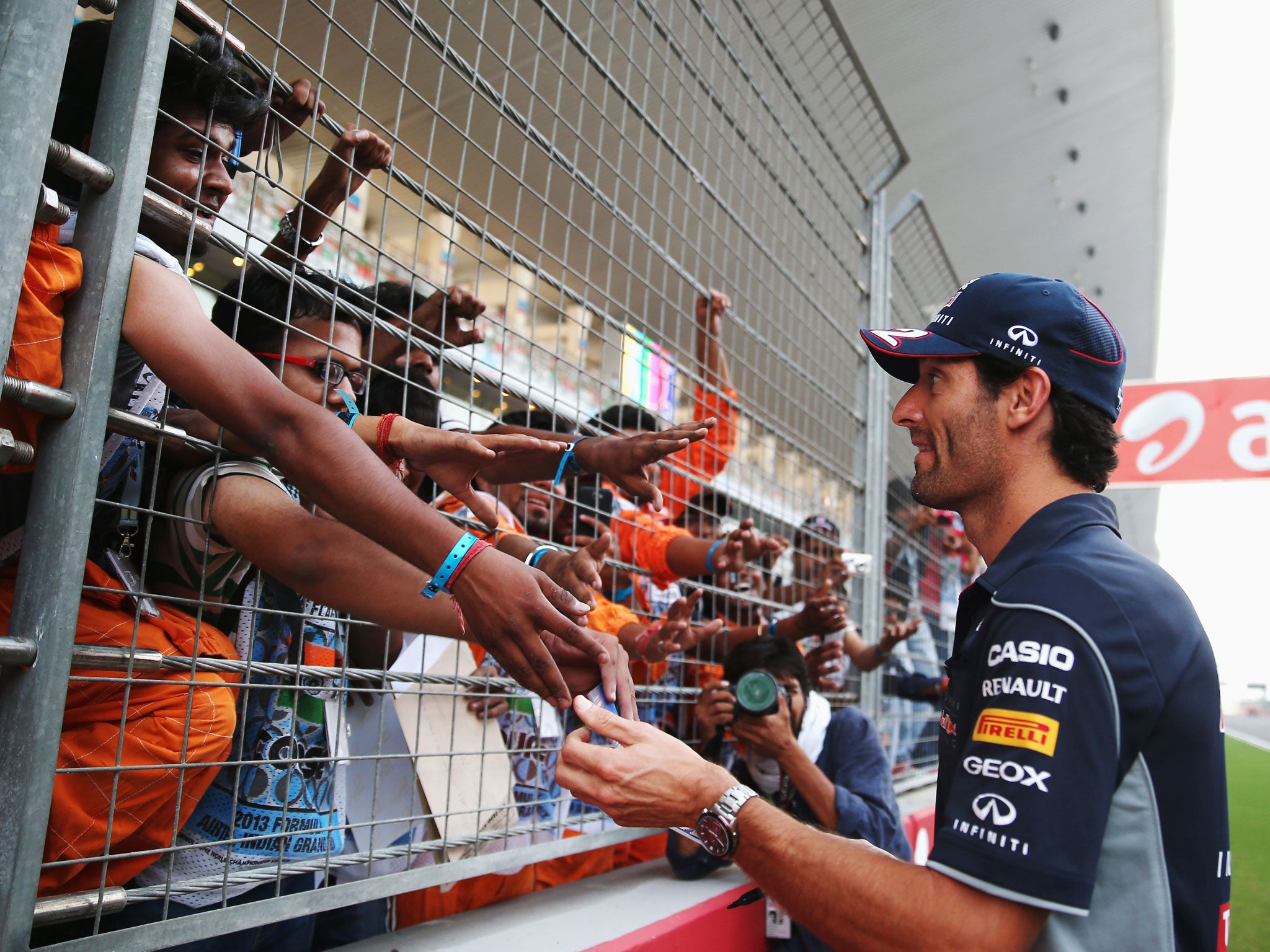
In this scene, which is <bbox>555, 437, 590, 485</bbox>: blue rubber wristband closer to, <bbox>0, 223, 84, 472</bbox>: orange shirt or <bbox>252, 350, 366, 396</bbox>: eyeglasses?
<bbox>252, 350, 366, 396</bbox>: eyeglasses

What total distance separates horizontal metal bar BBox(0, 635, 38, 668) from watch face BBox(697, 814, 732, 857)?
89 cm

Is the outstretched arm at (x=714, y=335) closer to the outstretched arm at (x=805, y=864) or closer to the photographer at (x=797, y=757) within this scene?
the photographer at (x=797, y=757)

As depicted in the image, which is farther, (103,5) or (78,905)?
(103,5)

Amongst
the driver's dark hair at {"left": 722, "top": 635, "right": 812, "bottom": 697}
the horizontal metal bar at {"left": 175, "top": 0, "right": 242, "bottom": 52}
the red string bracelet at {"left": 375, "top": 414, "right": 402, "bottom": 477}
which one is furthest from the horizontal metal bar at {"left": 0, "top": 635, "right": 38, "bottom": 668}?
the driver's dark hair at {"left": 722, "top": 635, "right": 812, "bottom": 697}

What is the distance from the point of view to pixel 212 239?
1.35 m

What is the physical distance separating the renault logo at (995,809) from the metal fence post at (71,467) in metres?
1.12

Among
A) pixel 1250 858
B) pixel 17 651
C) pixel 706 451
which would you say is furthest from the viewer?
pixel 1250 858

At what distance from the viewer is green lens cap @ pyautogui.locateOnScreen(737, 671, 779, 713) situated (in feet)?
8.11

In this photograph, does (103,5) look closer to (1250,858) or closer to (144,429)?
(144,429)

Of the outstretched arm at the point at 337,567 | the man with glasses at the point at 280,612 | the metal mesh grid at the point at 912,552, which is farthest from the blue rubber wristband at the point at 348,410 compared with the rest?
the metal mesh grid at the point at 912,552

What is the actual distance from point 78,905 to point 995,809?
3.69 ft

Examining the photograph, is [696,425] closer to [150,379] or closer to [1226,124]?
[150,379]

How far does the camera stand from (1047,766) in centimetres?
107

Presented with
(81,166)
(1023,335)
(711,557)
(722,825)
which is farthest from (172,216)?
(711,557)
